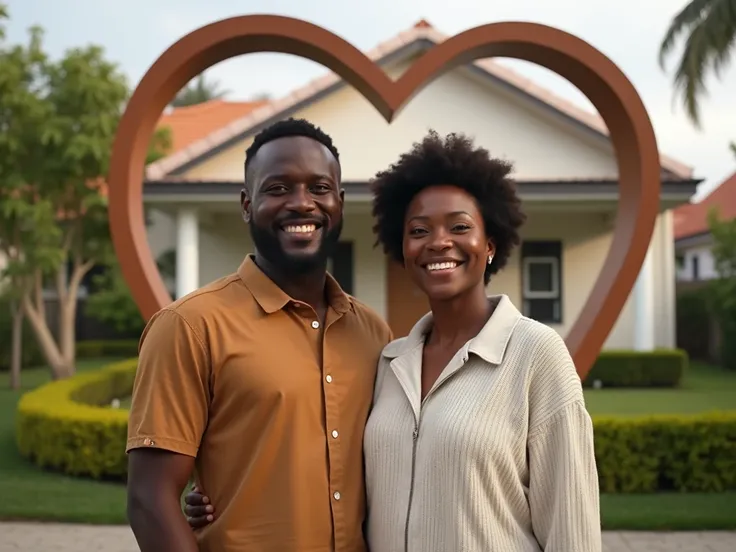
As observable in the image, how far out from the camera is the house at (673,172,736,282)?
25.7 metres

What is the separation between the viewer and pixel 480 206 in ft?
8.00

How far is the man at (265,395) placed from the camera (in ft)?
6.58

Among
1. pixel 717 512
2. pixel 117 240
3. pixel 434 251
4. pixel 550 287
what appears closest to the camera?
pixel 434 251

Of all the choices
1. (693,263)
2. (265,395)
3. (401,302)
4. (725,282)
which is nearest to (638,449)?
(265,395)

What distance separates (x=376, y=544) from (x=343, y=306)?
2.28 feet

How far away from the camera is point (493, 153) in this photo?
1339cm

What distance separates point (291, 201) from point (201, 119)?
77.3 ft

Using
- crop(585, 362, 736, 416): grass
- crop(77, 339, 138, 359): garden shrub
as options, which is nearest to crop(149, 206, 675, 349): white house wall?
crop(585, 362, 736, 416): grass

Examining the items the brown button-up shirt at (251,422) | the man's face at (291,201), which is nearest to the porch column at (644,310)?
the man's face at (291,201)

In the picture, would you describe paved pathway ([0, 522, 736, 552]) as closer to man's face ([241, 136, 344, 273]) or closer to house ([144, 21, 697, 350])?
man's face ([241, 136, 344, 273])

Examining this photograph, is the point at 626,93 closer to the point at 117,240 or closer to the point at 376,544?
the point at 117,240

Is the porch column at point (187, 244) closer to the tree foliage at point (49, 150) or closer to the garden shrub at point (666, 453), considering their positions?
the tree foliage at point (49, 150)

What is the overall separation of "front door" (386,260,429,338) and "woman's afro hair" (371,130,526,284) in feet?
39.2

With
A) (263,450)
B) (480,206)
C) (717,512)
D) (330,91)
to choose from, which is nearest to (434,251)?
(480,206)
